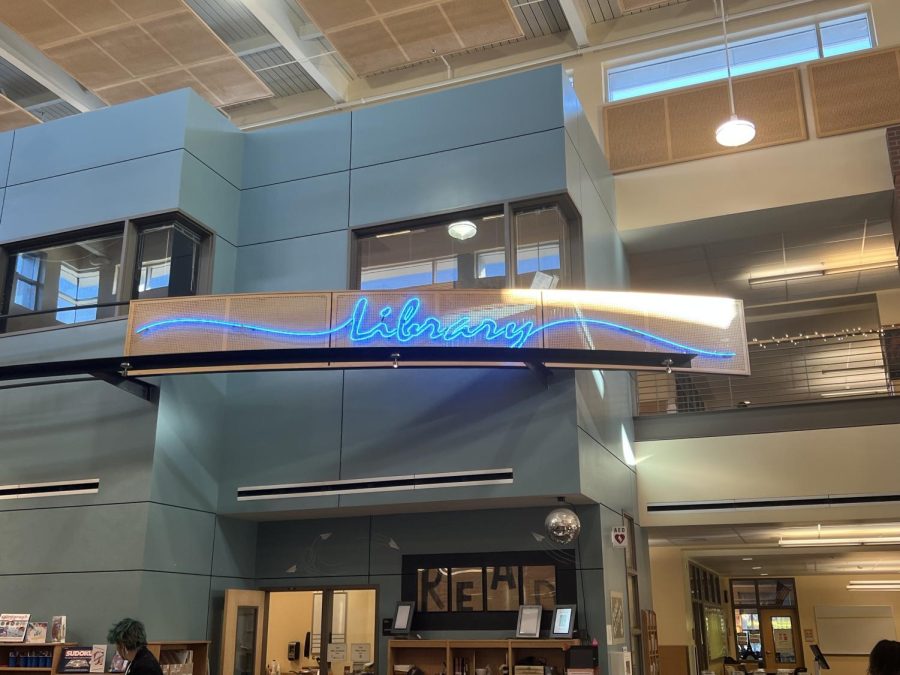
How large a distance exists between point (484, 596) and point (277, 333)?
3840mm

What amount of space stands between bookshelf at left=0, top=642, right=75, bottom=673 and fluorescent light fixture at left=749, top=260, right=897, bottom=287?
12.1m

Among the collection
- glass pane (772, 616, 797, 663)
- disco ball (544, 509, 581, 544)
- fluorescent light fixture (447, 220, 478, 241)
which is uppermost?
fluorescent light fixture (447, 220, 478, 241)

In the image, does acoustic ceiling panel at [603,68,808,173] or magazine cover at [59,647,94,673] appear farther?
acoustic ceiling panel at [603,68,808,173]

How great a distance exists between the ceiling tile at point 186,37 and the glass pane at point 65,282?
4423 millimetres

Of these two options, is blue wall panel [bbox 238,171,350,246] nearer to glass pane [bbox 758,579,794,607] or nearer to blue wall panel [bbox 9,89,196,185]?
blue wall panel [bbox 9,89,196,185]

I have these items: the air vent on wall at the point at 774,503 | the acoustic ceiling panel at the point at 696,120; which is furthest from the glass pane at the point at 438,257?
the air vent on wall at the point at 774,503

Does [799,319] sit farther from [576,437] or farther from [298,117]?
[298,117]

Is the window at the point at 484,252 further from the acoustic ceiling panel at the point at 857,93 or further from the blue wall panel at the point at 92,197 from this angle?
the acoustic ceiling panel at the point at 857,93

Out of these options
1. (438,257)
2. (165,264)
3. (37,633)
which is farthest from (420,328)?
(37,633)

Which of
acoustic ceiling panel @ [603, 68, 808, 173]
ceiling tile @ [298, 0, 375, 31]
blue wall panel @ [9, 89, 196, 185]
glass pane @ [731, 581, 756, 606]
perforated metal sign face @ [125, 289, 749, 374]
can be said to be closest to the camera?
perforated metal sign face @ [125, 289, 749, 374]

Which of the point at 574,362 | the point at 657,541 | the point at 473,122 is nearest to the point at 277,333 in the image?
the point at 574,362

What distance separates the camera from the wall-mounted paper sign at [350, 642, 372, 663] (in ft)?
33.5

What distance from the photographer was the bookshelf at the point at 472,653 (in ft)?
30.2

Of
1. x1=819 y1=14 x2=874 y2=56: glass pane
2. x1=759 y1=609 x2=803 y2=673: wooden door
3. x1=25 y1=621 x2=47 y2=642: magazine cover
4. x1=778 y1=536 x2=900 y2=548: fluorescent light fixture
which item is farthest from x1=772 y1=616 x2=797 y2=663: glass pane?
x1=25 y1=621 x2=47 y2=642: magazine cover
